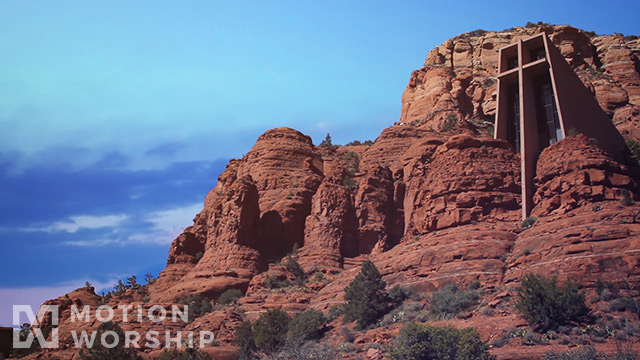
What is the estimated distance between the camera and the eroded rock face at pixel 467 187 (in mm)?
45938

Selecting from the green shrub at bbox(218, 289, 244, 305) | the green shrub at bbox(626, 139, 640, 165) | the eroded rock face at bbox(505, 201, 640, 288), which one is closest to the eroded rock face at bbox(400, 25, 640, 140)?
the green shrub at bbox(626, 139, 640, 165)

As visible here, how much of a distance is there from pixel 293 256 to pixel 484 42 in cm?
5206

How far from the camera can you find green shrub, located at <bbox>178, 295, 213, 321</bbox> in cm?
4706

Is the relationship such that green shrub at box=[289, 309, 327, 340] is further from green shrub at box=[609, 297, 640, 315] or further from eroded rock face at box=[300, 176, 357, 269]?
green shrub at box=[609, 297, 640, 315]

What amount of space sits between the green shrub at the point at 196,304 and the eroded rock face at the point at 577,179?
25117 millimetres

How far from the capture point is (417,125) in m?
71.8

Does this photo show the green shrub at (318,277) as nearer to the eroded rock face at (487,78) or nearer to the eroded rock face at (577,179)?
the eroded rock face at (577,179)

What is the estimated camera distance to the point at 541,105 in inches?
2135

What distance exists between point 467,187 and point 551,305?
18481 millimetres

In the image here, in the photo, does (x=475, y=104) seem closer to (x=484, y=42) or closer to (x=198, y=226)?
(x=484, y=42)

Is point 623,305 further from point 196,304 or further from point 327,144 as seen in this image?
point 327,144

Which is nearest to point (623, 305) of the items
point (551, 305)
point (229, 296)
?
point (551, 305)

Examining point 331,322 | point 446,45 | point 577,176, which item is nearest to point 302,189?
point 331,322

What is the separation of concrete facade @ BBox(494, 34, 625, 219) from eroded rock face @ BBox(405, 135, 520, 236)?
201 centimetres
